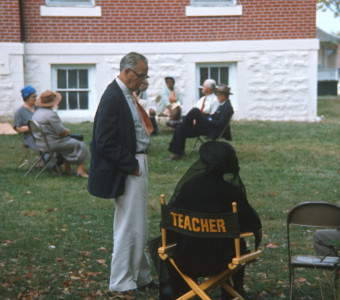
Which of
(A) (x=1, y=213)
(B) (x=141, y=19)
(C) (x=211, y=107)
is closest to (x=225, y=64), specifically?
(B) (x=141, y=19)

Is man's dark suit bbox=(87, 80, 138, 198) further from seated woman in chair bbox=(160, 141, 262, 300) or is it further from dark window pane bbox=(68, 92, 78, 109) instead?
dark window pane bbox=(68, 92, 78, 109)

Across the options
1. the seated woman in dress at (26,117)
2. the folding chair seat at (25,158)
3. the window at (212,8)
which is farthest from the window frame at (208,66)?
the seated woman in dress at (26,117)

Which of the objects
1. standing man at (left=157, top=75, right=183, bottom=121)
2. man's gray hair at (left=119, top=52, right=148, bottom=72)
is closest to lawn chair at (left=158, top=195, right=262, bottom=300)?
man's gray hair at (left=119, top=52, right=148, bottom=72)

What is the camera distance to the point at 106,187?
5.11m

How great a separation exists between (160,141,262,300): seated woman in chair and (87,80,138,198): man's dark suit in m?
0.71

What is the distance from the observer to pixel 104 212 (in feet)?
27.5

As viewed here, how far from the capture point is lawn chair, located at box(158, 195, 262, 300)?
425 cm

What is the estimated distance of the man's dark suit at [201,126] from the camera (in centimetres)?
1195

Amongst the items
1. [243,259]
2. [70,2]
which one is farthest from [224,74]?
[243,259]

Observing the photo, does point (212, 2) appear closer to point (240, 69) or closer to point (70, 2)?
point (240, 69)

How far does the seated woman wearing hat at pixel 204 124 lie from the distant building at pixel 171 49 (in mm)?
5153

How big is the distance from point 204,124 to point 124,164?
7180 mm

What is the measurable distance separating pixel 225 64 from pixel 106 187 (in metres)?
13.2

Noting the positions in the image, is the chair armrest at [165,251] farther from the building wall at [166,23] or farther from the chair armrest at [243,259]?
the building wall at [166,23]
